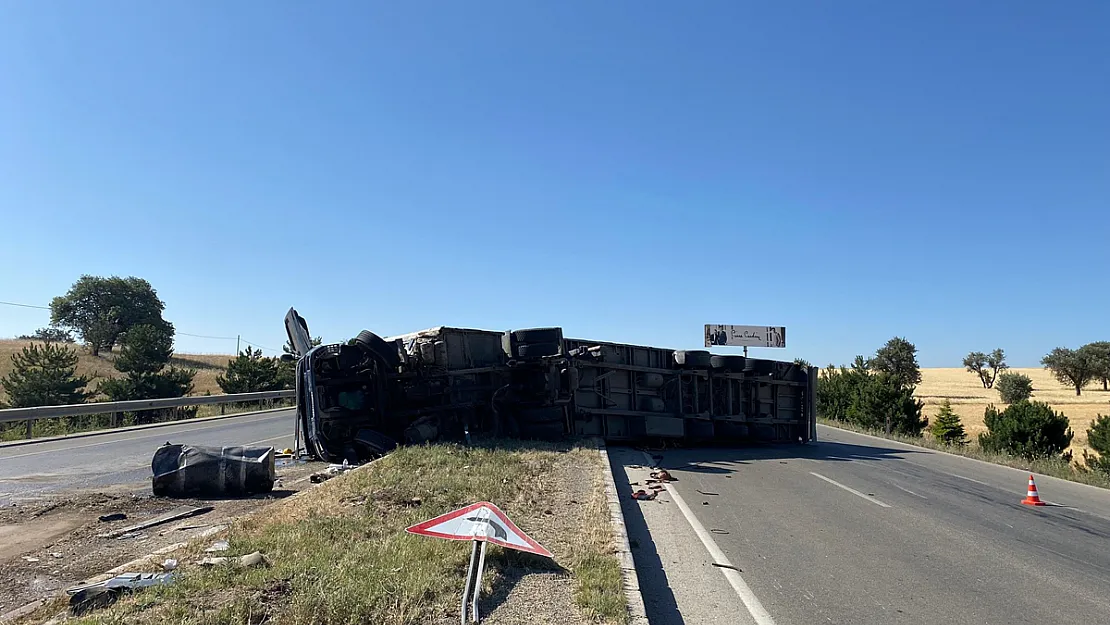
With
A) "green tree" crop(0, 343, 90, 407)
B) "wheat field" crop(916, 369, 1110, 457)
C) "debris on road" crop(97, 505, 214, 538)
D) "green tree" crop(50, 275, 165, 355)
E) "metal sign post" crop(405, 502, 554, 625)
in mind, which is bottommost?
"wheat field" crop(916, 369, 1110, 457)

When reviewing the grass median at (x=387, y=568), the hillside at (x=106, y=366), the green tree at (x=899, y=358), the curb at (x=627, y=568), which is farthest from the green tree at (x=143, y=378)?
the green tree at (x=899, y=358)

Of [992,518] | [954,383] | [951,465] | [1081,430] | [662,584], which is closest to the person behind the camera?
[662,584]

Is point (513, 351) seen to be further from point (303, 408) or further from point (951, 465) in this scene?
point (951, 465)

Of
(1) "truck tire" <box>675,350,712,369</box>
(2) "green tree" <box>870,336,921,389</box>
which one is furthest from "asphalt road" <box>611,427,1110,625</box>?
(2) "green tree" <box>870,336,921,389</box>

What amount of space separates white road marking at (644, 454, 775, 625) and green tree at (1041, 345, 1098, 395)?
89.3m

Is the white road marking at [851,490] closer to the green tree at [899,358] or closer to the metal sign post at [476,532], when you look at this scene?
the metal sign post at [476,532]

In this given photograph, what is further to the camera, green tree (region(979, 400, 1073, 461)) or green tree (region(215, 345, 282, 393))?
green tree (region(215, 345, 282, 393))

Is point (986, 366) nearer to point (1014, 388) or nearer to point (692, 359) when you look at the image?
point (1014, 388)

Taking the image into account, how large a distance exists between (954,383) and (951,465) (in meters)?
99.0

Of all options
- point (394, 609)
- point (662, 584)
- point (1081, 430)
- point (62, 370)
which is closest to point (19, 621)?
point (394, 609)

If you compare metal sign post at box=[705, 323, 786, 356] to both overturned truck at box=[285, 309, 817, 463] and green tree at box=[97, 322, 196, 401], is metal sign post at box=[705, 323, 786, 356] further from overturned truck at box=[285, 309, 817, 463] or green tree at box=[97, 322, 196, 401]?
green tree at box=[97, 322, 196, 401]

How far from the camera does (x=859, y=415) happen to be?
3447cm

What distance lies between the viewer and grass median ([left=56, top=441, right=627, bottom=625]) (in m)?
4.25

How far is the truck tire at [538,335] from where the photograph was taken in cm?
1512
